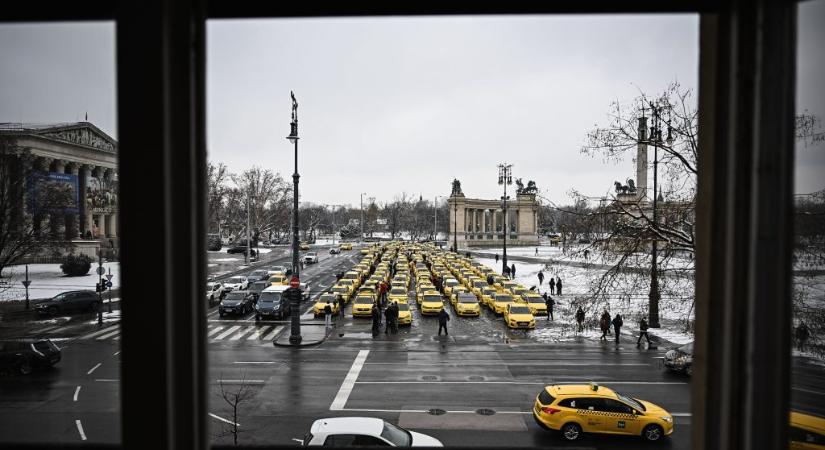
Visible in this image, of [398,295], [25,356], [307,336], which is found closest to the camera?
[25,356]

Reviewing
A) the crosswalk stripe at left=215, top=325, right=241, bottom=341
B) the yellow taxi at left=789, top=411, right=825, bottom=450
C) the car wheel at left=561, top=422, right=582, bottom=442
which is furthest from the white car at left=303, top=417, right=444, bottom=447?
the crosswalk stripe at left=215, top=325, right=241, bottom=341

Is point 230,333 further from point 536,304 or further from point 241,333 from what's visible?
point 536,304

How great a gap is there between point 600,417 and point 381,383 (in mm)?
6398

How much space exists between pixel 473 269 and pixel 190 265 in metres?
38.6

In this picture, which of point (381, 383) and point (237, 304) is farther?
point (237, 304)

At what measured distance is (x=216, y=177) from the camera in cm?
6794

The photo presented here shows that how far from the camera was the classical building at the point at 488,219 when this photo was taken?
82.6 meters

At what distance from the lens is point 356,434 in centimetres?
802

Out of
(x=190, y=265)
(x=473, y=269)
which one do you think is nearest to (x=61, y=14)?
(x=190, y=265)

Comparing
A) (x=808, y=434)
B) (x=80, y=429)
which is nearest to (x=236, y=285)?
(x=80, y=429)

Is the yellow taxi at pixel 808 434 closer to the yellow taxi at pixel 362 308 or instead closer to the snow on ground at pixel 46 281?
the yellow taxi at pixel 362 308

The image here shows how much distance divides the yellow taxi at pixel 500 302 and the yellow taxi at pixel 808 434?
50.5 ft

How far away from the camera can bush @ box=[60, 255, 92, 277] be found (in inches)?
1257

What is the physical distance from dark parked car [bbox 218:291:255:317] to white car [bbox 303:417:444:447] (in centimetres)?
1761
